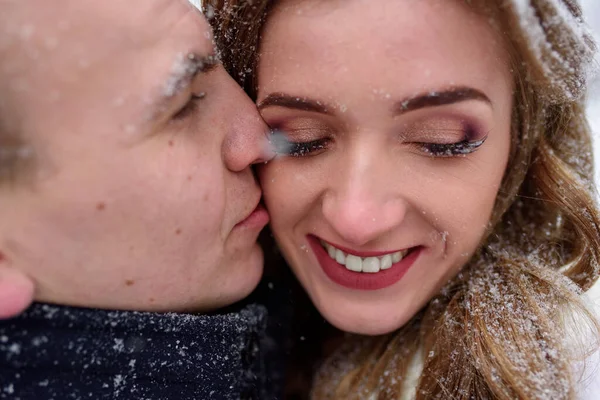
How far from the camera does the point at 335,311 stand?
177cm

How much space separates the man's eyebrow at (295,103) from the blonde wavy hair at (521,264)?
0.13 m

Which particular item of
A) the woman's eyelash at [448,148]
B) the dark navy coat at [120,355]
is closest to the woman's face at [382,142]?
the woman's eyelash at [448,148]

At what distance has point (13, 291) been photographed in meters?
1.29

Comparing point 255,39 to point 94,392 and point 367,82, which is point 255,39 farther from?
point 94,392

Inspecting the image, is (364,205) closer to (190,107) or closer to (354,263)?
(354,263)

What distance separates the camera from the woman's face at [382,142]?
1.41 metres

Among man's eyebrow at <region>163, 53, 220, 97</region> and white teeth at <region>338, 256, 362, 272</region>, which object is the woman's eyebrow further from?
white teeth at <region>338, 256, 362, 272</region>

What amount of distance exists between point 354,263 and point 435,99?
1.72 ft

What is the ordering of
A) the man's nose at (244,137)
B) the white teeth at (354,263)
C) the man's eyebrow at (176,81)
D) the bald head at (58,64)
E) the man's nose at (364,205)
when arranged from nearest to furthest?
the bald head at (58,64)
the man's eyebrow at (176,81)
the man's nose at (364,205)
the man's nose at (244,137)
the white teeth at (354,263)

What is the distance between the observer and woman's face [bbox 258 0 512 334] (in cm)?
141

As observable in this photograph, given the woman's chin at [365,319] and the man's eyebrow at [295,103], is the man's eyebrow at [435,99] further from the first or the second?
the woman's chin at [365,319]

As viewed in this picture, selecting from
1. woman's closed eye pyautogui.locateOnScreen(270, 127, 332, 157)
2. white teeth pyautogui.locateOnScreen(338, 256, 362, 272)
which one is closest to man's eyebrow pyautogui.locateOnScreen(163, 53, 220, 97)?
woman's closed eye pyautogui.locateOnScreen(270, 127, 332, 157)

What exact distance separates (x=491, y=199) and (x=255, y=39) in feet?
2.53

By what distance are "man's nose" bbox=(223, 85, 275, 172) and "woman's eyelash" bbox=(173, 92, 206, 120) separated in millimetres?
100
